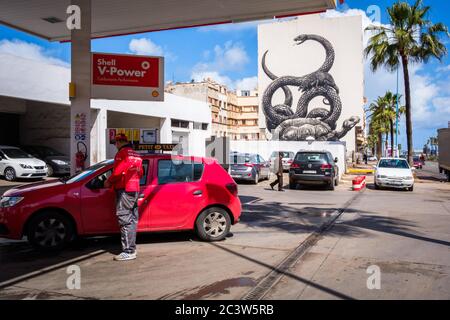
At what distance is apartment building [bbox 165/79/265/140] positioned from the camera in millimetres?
80062

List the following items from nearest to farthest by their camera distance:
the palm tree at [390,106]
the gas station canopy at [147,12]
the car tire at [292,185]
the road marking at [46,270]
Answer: the road marking at [46,270] → the gas station canopy at [147,12] → the car tire at [292,185] → the palm tree at [390,106]

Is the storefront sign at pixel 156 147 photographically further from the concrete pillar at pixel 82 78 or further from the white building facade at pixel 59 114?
the white building facade at pixel 59 114

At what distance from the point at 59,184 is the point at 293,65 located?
253ft

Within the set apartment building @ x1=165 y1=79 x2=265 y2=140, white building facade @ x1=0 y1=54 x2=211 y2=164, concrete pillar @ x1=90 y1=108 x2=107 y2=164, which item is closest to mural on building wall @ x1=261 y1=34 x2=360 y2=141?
apartment building @ x1=165 y1=79 x2=265 y2=140

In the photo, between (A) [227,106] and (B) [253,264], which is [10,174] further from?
(A) [227,106]

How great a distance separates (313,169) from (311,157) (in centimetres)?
64

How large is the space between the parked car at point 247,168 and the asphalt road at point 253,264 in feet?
34.1

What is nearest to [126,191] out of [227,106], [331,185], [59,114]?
[331,185]

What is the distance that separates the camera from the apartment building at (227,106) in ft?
263

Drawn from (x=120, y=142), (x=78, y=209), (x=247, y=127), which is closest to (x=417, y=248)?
(x=120, y=142)

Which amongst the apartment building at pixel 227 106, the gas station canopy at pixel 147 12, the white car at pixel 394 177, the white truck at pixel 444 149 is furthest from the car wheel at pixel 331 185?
the apartment building at pixel 227 106
